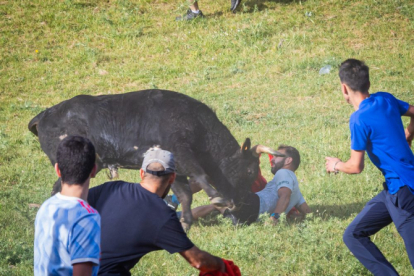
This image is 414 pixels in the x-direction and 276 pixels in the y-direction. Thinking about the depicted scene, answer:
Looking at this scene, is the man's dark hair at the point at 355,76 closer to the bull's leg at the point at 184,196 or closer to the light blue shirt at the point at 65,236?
the light blue shirt at the point at 65,236

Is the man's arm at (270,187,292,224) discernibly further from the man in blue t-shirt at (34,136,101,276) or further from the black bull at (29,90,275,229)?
the man in blue t-shirt at (34,136,101,276)

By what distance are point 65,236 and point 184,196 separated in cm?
423

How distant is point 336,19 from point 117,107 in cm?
895

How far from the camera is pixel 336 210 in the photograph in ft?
24.0

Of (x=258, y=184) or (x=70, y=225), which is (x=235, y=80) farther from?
(x=70, y=225)

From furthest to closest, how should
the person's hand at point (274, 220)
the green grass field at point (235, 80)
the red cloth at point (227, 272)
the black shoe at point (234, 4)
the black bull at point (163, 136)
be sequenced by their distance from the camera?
the black shoe at point (234, 4) → the black bull at point (163, 136) → the person's hand at point (274, 220) → the green grass field at point (235, 80) → the red cloth at point (227, 272)

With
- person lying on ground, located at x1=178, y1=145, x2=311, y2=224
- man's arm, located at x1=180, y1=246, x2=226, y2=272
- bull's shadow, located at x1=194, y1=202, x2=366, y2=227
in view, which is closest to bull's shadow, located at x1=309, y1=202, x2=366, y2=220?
bull's shadow, located at x1=194, y1=202, x2=366, y2=227

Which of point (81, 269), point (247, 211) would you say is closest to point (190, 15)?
point (247, 211)

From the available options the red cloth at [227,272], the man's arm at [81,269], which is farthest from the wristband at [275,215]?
the man's arm at [81,269]

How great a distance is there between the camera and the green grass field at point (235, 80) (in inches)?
245

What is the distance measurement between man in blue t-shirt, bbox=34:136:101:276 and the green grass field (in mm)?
2621

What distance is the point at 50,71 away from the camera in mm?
14141

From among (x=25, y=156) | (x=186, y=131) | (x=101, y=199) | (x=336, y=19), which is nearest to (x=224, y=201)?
(x=186, y=131)

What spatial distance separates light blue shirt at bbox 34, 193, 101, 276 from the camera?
10.1ft
